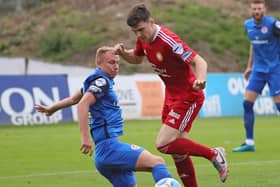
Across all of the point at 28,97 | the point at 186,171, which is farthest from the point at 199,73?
the point at 28,97

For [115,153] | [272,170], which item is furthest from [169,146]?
[272,170]

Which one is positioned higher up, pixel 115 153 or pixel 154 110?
pixel 115 153

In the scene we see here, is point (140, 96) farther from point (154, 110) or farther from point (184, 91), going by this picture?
point (184, 91)

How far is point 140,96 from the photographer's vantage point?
2652 cm

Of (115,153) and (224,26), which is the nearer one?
(115,153)

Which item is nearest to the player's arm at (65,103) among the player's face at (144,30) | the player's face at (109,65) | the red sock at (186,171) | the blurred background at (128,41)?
the player's face at (109,65)

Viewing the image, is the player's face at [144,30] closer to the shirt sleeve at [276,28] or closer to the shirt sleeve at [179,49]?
the shirt sleeve at [179,49]

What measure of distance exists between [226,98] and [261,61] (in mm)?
13218

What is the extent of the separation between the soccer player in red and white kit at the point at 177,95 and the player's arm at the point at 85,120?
4.53ft

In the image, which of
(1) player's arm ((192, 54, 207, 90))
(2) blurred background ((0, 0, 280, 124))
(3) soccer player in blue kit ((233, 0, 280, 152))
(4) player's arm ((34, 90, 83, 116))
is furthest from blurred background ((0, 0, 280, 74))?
(4) player's arm ((34, 90, 83, 116))

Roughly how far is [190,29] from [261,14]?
26.2 metres

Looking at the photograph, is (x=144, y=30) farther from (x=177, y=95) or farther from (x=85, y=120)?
(x=85, y=120)

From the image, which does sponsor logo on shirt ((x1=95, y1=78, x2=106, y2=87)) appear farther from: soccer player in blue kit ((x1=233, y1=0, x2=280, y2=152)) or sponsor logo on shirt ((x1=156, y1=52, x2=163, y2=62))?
soccer player in blue kit ((x1=233, y1=0, x2=280, y2=152))

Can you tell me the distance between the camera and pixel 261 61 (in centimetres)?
1552
